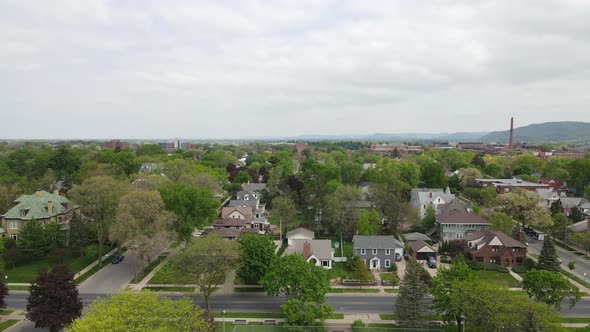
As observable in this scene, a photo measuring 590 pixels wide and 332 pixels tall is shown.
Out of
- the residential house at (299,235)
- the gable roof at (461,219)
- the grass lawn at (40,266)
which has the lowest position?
the grass lawn at (40,266)

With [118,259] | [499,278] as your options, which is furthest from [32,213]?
[499,278]

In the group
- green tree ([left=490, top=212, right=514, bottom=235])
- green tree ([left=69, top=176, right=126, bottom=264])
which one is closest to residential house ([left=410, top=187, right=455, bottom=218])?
green tree ([left=490, top=212, right=514, bottom=235])

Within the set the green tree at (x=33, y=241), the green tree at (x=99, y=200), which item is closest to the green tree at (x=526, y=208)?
the green tree at (x=99, y=200)

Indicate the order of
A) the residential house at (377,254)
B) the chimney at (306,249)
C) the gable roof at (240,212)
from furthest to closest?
the gable roof at (240,212) < the residential house at (377,254) < the chimney at (306,249)

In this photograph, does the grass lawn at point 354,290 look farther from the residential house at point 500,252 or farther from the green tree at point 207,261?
the residential house at point 500,252

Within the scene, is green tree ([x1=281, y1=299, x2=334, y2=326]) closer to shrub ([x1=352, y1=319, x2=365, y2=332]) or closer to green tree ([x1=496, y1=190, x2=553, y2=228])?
shrub ([x1=352, y1=319, x2=365, y2=332])

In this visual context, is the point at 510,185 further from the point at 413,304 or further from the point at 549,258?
the point at 413,304
